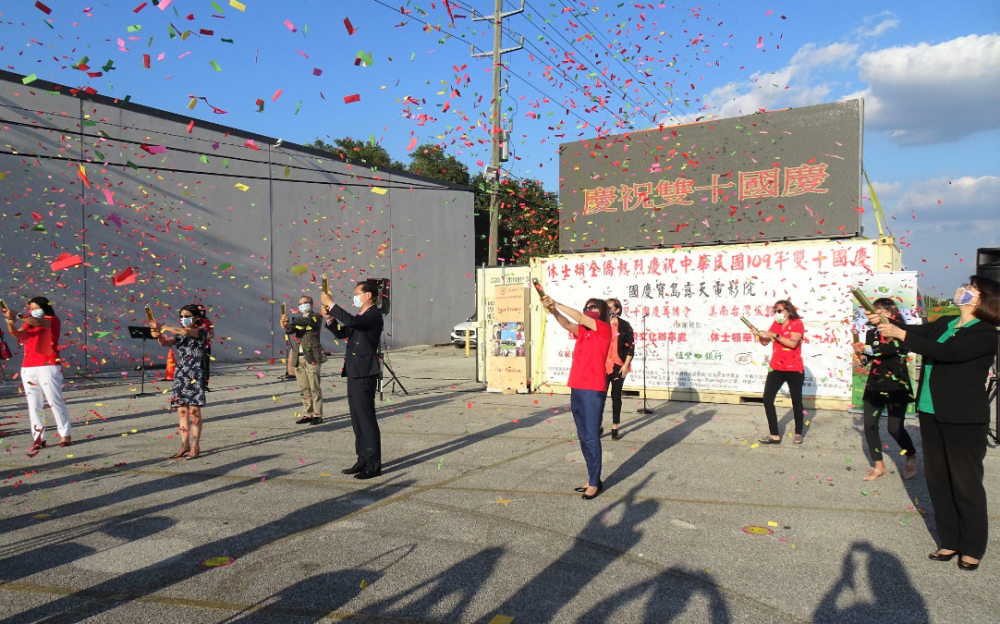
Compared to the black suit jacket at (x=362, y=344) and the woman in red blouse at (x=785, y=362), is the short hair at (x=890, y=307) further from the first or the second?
the black suit jacket at (x=362, y=344)

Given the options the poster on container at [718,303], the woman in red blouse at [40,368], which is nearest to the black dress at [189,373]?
the woman in red blouse at [40,368]

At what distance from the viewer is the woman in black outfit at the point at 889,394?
679cm

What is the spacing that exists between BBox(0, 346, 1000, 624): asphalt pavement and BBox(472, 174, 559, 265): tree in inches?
601

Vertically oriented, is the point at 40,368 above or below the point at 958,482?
above

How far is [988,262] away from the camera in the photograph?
11516 mm

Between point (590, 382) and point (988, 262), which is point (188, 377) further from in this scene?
point (988, 262)

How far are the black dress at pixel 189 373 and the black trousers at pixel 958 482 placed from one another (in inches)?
280

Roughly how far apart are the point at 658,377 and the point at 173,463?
8509 mm

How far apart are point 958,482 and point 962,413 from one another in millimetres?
462

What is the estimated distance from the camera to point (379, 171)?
2705 centimetres

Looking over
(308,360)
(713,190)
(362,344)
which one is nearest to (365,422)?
(362,344)

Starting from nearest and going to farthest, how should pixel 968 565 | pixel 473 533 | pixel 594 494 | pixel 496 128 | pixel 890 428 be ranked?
1. pixel 968 565
2. pixel 473 533
3. pixel 594 494
4. pixel 890 428
5. pixel 496 128

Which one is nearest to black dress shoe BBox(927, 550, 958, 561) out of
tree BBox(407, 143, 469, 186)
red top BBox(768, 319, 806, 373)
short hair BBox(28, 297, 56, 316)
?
red top BBox(768, 319, 806, 373)

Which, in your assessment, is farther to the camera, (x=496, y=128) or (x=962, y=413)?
(x=496, y=128)
